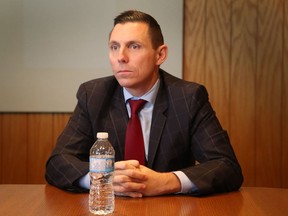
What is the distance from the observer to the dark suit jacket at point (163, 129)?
6.04ft

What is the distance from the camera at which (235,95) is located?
3.33m

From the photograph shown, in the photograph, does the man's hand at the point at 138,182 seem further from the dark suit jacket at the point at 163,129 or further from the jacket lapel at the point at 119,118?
the jacket lapel at the point at 119,118

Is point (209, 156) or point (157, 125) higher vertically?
point (157, 125)

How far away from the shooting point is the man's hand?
1514 millimetres

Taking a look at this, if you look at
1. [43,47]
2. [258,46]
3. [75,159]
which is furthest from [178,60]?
[75,159]

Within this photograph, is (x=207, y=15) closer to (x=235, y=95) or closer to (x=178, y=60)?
(x=178, y=60)

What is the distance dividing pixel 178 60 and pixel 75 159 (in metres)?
1.70

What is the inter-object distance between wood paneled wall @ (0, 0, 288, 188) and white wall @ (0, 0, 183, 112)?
0.42 feet

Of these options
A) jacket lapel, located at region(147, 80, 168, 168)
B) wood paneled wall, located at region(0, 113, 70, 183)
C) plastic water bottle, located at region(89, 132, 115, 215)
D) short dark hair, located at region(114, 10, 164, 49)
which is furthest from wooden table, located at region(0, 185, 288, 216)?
wood paneled wall, located at region(0, 113, 70, 183)

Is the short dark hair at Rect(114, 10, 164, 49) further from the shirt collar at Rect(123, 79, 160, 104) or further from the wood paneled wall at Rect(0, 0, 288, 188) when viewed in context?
the wood paneled wall at Rect(0, 0, 288, 188)

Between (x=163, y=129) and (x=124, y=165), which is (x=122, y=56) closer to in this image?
(x=163, y=129)

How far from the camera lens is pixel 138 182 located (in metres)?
1.54

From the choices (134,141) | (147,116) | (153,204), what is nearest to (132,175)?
(153,204)

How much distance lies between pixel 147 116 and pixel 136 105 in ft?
0.25
